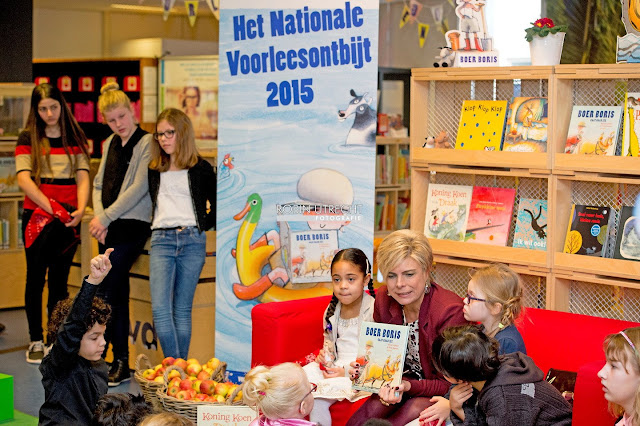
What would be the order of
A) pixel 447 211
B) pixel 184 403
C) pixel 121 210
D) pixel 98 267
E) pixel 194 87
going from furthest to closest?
pixel 194 87 < pixel 121 210 < pixel 447 211 < pixel 184 403 < pixel 98 267

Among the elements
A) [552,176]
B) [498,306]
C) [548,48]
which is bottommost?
[498,306]

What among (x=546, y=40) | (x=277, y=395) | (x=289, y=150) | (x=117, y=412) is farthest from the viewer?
(x=289, y=150)

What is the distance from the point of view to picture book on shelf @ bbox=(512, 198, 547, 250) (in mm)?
4371

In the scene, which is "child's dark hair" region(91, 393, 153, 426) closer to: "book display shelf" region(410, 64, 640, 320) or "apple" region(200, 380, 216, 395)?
"apple" region(200, 380, 216, 395)

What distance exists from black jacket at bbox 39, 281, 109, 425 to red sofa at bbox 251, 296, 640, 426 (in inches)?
35.0

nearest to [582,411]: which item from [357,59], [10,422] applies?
[357,59]

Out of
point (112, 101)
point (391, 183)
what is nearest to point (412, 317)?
point (112, 101)

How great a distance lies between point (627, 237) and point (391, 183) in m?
5.37

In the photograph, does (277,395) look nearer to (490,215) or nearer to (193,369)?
(193,369)

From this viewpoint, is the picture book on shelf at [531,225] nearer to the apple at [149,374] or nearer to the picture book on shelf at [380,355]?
the picture book on shelf at [380,355]

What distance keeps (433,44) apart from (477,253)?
7.46 meters

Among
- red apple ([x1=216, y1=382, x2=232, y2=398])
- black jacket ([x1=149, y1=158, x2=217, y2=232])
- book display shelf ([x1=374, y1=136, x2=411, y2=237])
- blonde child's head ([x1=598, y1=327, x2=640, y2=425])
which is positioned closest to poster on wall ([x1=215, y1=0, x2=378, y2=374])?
black jacket ([x1=149, y1=158, x2=217, y2=232])

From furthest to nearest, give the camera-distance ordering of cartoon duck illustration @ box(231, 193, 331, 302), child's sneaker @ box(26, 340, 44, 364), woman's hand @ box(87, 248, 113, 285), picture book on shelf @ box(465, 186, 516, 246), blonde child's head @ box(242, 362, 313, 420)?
1. child's sneaker @ box(26, 340, 44, 364)
2. cartoon duck illustration @ box(231, 193, 331, 302)
3. picture book on shelf @ box(465, 186, 516, 246)
4. woman's hand @ box(87, 248, 113, 285)
5. blonde child's head @ box(242, 362, 313, 420)

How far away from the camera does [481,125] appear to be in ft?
15.1
